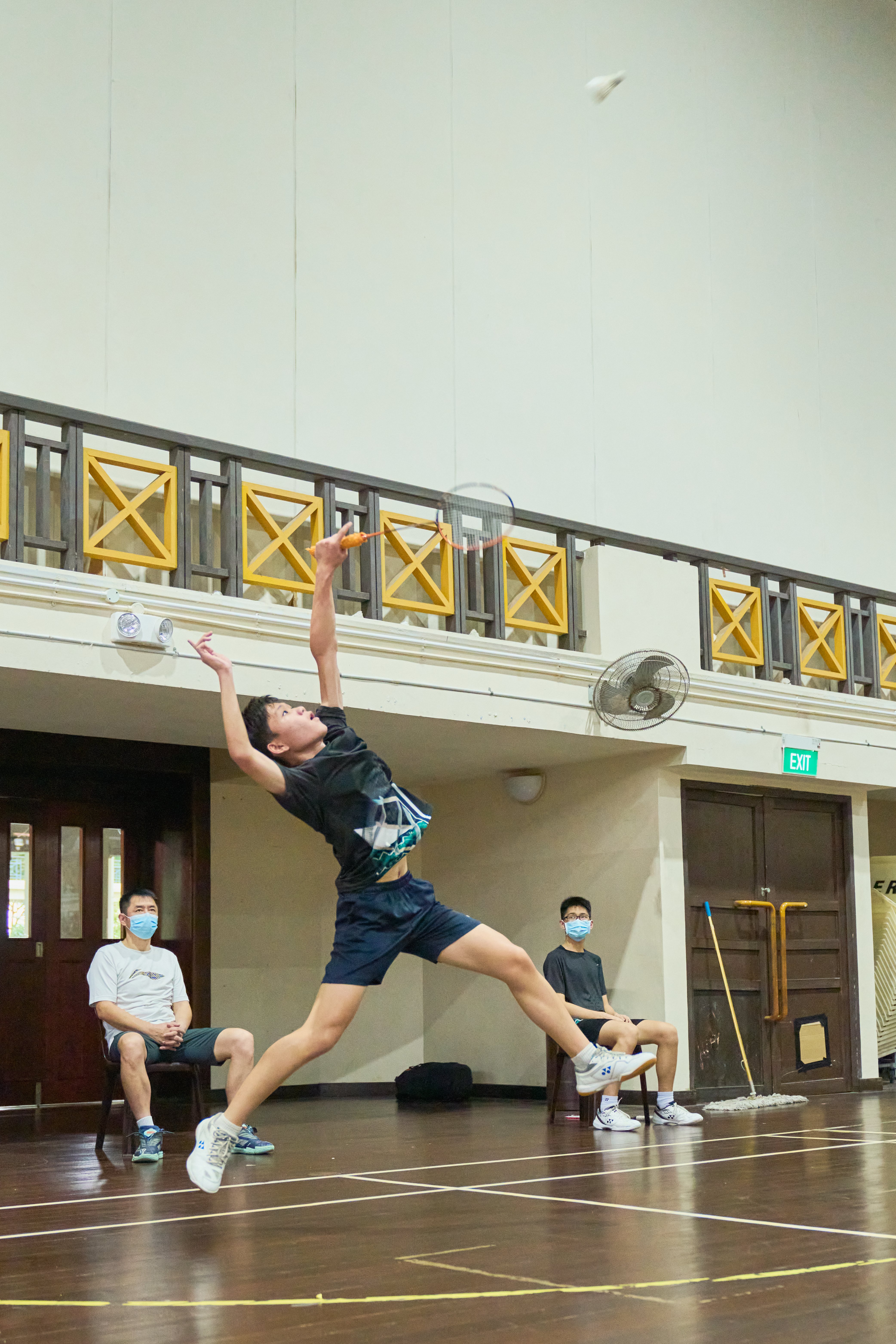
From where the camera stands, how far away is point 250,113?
10.2 metres

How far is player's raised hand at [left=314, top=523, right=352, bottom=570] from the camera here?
4.41m

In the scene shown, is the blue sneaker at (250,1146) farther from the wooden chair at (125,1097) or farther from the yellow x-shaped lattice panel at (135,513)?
the yellow x-shaped lattice panel at (135,513)

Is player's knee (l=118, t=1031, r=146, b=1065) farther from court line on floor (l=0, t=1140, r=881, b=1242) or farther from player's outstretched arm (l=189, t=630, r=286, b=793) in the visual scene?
player's outstretched arm (l=189, t=630, r=286, b=793)

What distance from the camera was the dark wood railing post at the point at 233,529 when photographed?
301 inches

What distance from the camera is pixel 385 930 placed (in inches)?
175

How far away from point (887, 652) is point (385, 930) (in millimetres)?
8072

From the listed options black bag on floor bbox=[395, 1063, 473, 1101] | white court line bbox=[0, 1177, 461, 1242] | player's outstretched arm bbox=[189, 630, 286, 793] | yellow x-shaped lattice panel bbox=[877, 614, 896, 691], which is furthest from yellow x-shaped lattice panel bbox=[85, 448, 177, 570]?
yellow x-shaped lattice panel bbox=[877, 614, 896, 691]

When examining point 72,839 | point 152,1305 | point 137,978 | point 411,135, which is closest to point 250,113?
point 411,135

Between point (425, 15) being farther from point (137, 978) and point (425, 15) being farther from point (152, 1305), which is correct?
point (152, 1305)

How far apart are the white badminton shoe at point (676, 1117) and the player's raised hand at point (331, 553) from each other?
4348mm

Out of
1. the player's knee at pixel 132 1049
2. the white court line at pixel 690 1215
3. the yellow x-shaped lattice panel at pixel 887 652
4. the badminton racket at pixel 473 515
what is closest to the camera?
the white court line at pixel 690 1215

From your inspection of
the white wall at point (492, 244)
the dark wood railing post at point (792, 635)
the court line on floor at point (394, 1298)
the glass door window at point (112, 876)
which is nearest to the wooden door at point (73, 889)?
the glass door window at point (112, 876)

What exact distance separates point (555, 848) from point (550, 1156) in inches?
156

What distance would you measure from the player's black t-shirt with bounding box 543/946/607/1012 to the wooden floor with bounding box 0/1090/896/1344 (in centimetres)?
135
